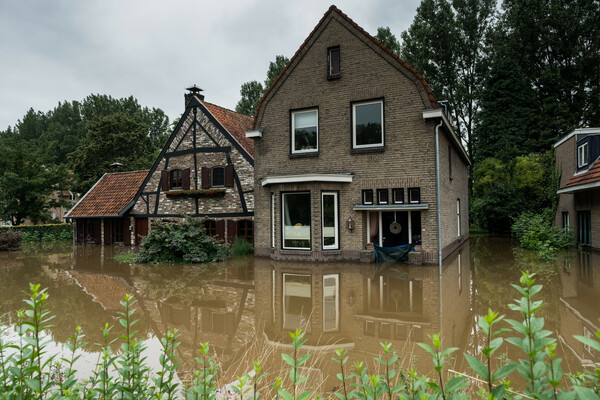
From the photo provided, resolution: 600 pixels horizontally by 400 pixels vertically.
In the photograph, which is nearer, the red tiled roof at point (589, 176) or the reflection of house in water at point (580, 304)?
the reflection of house in water at point (580, 304)

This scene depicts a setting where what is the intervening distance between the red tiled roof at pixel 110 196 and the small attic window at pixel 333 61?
50.5 ft

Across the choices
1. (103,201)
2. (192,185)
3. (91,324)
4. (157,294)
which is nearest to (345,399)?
(91,324)

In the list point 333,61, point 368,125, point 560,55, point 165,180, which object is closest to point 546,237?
point 368,125

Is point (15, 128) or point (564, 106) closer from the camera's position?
point (564, 106)

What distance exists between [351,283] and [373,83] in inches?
307

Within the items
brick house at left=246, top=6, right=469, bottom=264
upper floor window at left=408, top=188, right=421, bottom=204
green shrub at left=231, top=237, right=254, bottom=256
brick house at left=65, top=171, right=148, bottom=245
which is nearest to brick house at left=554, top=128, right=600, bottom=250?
brick house at left=246, top=6, right=469, bottom=264

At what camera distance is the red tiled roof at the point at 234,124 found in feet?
64.9

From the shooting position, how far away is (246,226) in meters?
18.9

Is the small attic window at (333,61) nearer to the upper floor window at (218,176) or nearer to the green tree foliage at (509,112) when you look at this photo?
the upper floor window at (218,176)

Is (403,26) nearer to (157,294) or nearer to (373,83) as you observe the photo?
(373,83)

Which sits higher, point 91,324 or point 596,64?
point 596,64

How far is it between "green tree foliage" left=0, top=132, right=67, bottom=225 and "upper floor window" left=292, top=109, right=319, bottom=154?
21.3m

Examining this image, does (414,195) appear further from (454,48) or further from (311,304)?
(454,48)

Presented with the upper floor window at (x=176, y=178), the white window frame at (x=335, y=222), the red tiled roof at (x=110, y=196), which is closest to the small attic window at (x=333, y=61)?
the white window frame at (x=335, y=222)
